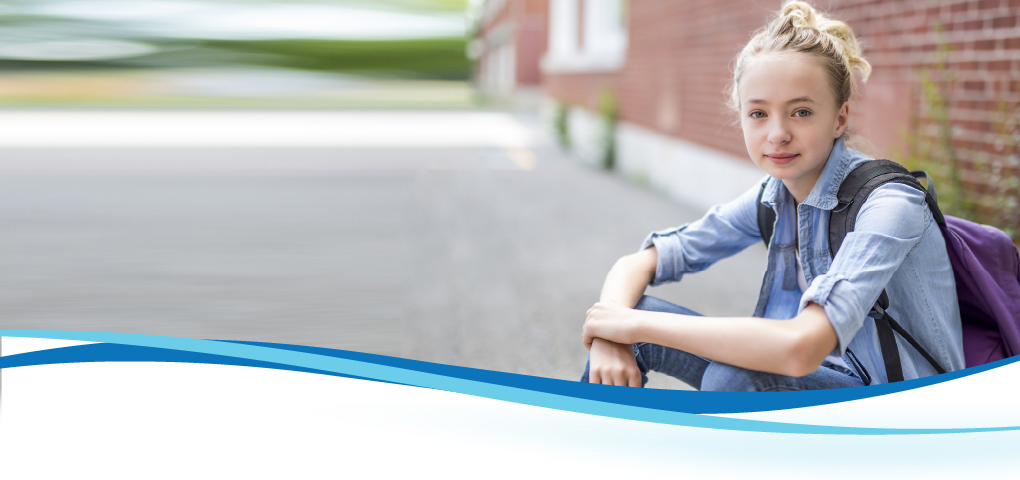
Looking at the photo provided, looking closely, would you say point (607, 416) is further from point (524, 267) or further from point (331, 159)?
point (331, 159)

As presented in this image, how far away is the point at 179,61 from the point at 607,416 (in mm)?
1418

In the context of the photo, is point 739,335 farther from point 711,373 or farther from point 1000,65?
point 1000,65

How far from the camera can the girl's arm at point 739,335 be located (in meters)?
1.38

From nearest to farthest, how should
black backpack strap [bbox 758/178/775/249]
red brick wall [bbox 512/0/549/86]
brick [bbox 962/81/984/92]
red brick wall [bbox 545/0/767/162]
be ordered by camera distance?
black backpack strap [bbox 758/178/775/249]
brick [bbox 962/81/984/92]
red brick wall [bbox 545/0/767/162]
red brick wall [bbox 512/0/549/86]

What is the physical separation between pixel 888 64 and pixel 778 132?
3808 mm

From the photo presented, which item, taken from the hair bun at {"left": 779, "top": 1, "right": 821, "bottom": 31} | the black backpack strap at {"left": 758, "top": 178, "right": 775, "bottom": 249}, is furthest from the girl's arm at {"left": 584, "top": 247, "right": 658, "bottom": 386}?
the hair bun at {"left": 779, "top": 1, "right": 821, "bottom": 31}

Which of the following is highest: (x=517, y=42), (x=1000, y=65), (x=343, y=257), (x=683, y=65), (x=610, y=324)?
(x=517, y=42)

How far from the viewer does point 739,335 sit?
56.8 inches

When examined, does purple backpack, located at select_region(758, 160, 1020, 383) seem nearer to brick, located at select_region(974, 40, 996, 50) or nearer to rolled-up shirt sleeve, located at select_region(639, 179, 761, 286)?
rolled-up shirt sleeve, located at select_region(639, 179, 761, 286)

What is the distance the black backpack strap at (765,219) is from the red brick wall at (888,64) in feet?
0.70

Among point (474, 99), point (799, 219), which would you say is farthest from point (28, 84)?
point (474, 99)

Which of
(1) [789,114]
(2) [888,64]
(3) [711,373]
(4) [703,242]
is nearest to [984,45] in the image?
(2) [888,64]

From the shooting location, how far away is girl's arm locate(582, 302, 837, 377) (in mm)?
1383

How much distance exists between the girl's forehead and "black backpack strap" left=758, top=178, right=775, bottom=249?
0.29 m
